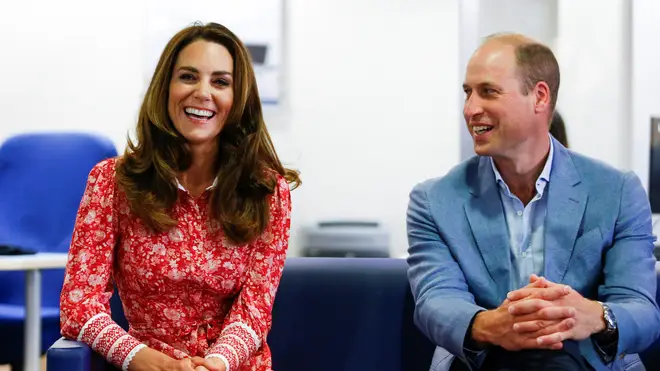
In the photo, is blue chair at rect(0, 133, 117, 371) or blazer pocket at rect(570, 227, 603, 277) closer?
blazer pocket at rect(570, 227, 603, 277)

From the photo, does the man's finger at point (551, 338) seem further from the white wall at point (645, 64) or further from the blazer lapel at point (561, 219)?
the white wall at point (645, 64)

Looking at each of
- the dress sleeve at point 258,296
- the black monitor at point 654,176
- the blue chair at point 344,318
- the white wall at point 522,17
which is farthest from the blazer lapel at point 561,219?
the white wall at point 522,17

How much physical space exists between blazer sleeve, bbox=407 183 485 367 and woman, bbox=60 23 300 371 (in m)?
0.34

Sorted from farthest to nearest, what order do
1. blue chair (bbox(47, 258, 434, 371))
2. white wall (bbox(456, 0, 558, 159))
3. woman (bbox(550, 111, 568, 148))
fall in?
white wall (bbox(456, 0, 558, 159)), woman (bbox(550, 111, 568, 148)), blue chair (bbox(47, 258, 434, 371))

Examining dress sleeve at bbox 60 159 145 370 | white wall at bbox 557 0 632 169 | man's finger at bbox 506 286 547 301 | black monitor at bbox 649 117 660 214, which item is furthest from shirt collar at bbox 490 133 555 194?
white wall at bbox 557 0 632 169

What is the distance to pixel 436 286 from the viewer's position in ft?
6.27

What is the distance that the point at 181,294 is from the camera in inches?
74.3

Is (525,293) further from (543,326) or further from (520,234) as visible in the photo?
(520,234)

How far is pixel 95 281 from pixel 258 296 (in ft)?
1.25

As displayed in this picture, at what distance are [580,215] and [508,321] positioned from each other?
39 cm

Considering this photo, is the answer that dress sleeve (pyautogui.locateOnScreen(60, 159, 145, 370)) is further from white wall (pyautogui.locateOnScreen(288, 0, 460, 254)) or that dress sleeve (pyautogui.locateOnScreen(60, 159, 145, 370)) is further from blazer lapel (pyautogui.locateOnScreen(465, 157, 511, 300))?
white wall (pyautogui.locateOnScreen(288, 0, 460, 254))

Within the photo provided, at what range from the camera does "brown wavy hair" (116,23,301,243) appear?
1.88 metres

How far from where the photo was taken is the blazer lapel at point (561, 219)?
1922mm

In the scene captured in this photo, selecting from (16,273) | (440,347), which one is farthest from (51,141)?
(440,347)
